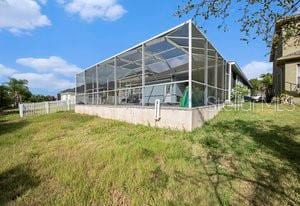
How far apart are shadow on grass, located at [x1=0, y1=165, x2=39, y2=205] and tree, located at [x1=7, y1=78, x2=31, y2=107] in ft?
114

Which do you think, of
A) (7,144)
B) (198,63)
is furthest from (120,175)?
(198,63)

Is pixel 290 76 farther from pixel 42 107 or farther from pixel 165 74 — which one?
pixel 42 107

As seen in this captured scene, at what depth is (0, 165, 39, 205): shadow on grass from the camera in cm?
383

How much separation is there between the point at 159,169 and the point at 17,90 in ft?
122

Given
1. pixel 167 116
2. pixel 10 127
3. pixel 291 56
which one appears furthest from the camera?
pixel 291 56

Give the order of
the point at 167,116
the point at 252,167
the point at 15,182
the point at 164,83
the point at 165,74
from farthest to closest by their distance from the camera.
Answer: the point at 165,74 < the point at 164,83 < the point at 167,116 < the point at 252,167 < the point at 15,182

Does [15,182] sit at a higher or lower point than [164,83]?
lower

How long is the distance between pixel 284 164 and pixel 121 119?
7389mm

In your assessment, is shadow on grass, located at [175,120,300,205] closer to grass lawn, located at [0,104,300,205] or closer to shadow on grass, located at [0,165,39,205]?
grass lawn, located at [0,104,300,205]

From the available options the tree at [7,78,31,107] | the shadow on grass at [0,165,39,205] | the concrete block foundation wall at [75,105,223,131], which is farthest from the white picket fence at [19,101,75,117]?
the tree at [7,78,31,107]

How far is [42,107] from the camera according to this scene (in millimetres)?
21141

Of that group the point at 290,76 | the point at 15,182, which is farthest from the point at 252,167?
the point at 290,76

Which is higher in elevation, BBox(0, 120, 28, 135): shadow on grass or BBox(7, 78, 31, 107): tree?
BBox(7, 78, 31, 107): tree

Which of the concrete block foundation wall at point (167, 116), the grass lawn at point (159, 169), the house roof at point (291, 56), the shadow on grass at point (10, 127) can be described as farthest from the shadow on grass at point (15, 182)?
the house roof at point (291, 56)
